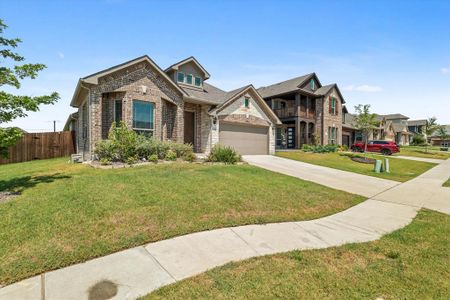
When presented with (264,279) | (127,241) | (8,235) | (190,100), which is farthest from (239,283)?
(190,100)

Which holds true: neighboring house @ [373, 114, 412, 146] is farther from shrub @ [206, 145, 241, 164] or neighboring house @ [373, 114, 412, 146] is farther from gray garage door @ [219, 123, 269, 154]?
shrub @ [206, 145, 241, 164]

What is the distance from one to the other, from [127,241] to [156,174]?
4695 mm

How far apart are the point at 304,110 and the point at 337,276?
25010 mm

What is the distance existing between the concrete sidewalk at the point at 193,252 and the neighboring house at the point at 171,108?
9.64 m

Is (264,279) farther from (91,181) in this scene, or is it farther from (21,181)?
(21,181)

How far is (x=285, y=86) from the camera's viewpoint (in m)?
27.1

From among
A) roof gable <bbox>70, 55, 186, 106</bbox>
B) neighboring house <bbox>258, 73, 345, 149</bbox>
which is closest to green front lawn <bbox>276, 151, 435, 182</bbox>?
neighboring house <bbox>258, 73, 345, 149</bbox>

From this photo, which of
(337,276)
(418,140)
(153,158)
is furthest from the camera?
(418,140)

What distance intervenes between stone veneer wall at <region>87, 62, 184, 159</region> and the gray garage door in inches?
147

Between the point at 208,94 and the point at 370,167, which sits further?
the point at 208,94

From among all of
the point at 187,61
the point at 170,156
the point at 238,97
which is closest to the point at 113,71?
the point at 170,156

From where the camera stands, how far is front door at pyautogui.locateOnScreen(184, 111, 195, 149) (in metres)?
16.5

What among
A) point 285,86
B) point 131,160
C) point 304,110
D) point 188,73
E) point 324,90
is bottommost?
point 131,160

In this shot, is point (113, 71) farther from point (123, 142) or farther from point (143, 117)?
point (123, 142)
